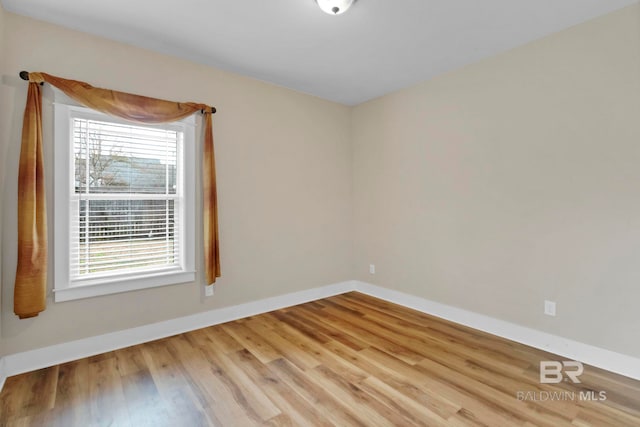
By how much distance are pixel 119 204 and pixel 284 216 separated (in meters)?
1.71

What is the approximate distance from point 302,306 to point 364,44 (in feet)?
9.62

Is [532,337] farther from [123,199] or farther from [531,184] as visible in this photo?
[123,199]

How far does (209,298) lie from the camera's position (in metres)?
3.18

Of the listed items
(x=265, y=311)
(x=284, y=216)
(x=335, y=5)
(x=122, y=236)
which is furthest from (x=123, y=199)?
(x=335, y=5)

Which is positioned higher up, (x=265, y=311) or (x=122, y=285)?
(x=122, y=285)

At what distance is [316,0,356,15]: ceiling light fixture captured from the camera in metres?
2.13

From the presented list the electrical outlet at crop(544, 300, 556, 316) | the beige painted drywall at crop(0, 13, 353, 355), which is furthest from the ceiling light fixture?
the electrical outlet at crop(544, 300, 556, 316)

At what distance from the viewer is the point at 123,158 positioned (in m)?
2.73

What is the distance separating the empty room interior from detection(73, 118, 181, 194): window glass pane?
18 mm

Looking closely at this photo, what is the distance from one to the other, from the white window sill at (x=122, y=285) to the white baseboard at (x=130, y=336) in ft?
1.18

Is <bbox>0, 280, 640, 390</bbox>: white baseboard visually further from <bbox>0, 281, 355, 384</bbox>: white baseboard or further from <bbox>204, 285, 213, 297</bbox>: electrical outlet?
<bbox>204, 285, 213, 297</bbox>: electrical outlet

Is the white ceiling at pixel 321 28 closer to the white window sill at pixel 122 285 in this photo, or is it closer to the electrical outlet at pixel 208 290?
the white window sill at pixel 122 285

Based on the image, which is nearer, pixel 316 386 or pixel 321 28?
pixel 316 386

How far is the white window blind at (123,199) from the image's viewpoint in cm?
254
